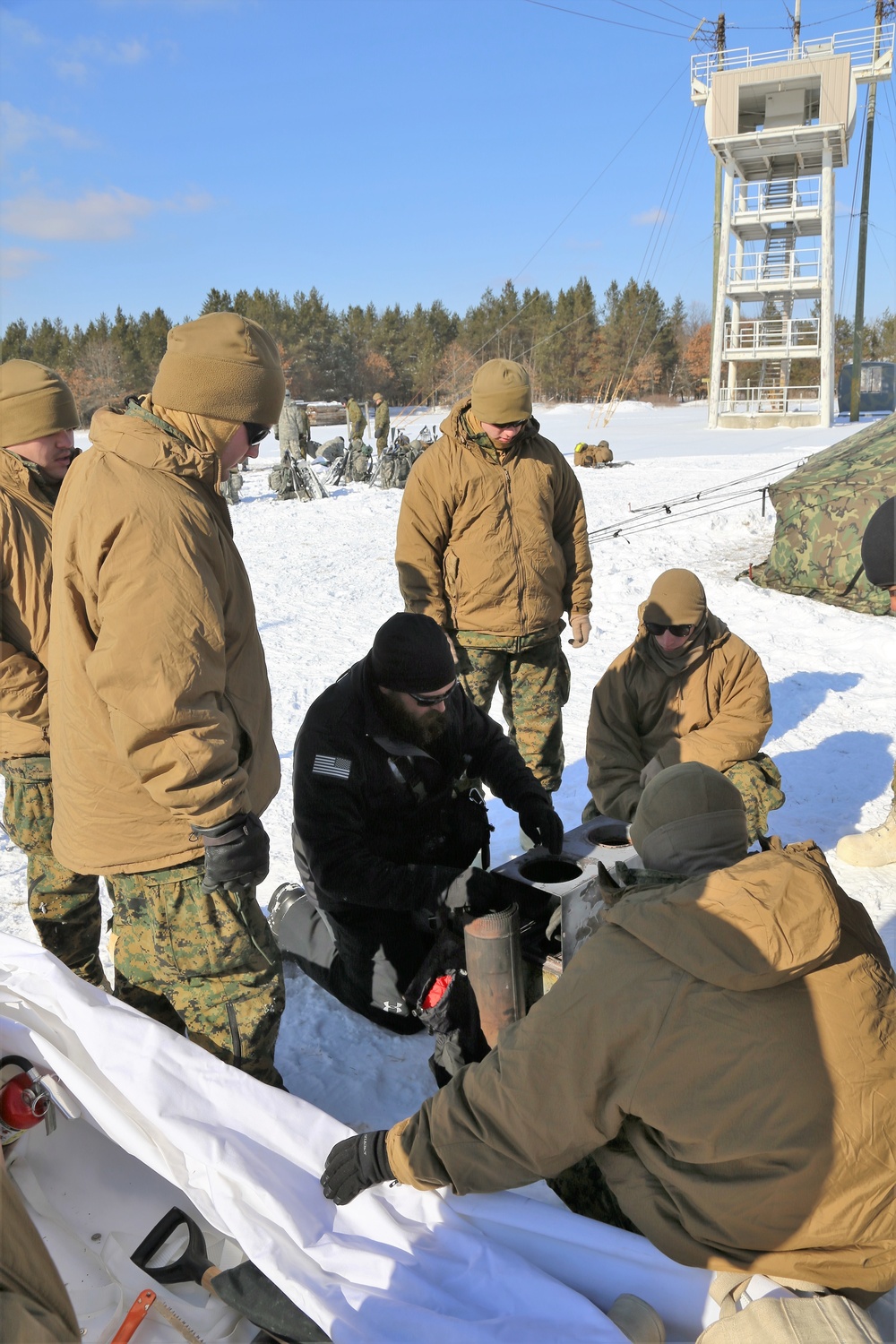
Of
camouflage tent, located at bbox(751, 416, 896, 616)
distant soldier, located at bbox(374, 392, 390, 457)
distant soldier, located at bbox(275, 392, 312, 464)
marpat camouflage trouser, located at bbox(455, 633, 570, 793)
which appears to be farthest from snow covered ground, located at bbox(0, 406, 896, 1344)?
distant soldier, located at bbox(374, 392, 390, 457)

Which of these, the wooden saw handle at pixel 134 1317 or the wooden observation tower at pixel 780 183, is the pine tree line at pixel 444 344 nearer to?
the wooden observation tower at pixel 780 183

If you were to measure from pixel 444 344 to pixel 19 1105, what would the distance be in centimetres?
6238

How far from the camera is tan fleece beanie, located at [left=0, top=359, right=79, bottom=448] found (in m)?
2.75

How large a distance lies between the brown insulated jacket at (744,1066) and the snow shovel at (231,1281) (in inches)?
20.6

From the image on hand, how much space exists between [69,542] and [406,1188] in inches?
57.0

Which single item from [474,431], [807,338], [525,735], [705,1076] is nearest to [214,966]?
[705,1076]

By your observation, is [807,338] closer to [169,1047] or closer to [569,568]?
[569,568]

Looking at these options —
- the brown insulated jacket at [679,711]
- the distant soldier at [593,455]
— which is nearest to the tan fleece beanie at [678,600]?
the brown insulated jacket at [679,711]

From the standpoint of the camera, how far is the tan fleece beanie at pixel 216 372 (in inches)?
78.2

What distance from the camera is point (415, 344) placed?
58000 mm

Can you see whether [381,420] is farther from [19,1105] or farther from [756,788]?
[19,1105]

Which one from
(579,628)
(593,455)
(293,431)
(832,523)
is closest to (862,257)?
(593,455)

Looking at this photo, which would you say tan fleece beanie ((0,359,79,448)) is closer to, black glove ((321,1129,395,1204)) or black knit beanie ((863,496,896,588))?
black glove ((321,1129,395,1204))

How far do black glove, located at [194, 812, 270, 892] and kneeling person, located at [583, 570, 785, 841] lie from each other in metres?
1.91
